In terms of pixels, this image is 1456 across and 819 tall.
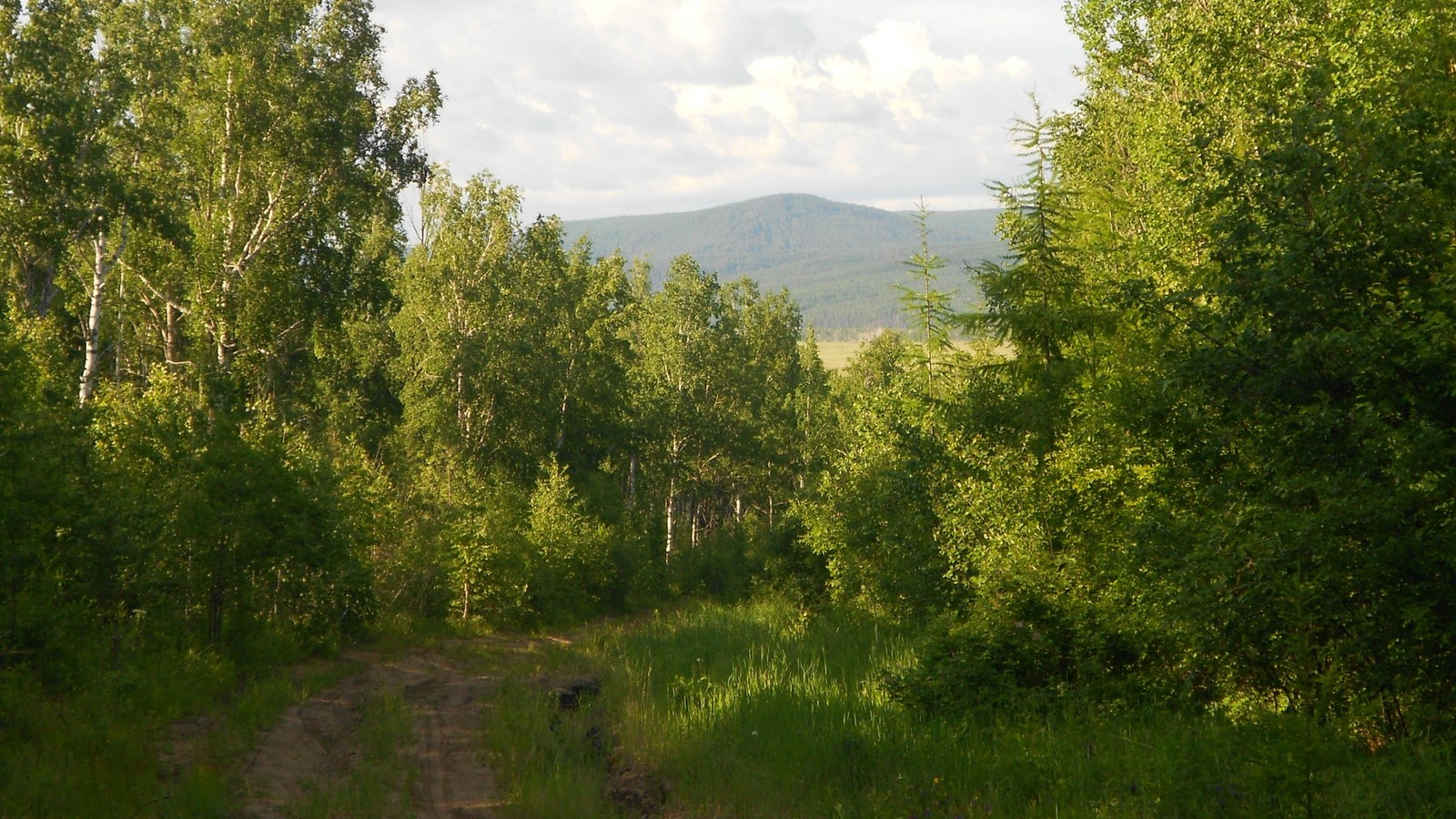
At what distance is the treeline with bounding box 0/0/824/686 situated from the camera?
14867 millimetres

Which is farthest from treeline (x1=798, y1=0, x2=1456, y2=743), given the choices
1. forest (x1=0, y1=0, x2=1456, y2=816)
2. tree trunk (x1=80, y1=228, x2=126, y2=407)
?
tree trunk (x1=80, y1=228, x2=126, y2=407)

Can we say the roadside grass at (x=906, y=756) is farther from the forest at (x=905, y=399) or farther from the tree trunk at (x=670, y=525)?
the tree trunk at (x=670, y=525)

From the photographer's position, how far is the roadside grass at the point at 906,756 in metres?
7.58

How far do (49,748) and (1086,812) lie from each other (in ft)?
32.6

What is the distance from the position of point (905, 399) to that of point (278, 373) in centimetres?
1624

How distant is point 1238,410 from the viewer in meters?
9.46

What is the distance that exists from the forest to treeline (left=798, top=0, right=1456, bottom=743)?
0.05 m

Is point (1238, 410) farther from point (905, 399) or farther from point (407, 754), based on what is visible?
point (905, 399)

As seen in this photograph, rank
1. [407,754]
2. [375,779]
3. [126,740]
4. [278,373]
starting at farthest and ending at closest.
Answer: [278,373] < [407,754] < [375,779] < [126,740]

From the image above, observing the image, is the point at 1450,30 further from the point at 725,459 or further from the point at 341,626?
the point at 725,459

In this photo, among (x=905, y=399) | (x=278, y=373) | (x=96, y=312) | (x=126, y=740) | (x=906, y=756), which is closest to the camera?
(x=906, y=756)

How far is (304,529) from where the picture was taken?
1808 centimetres

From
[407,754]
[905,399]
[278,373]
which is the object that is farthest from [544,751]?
[278,373]

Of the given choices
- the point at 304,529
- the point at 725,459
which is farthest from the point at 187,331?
the point at 725,459
